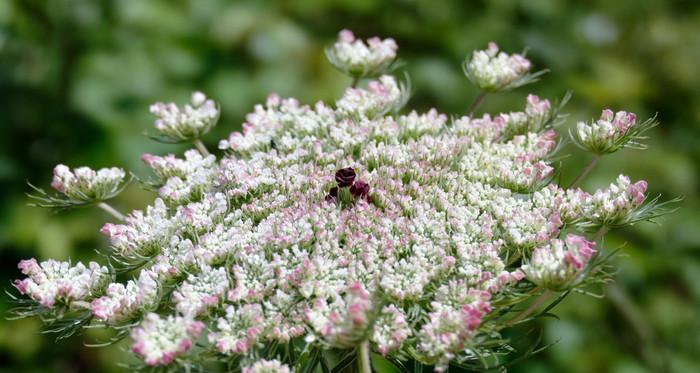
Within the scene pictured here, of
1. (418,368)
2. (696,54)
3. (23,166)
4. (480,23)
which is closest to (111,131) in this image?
(23,166)

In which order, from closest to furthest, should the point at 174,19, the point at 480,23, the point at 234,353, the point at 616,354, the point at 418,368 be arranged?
the point at 234,353 → the point at 418,368 → the point at 616,354 → the point at 174,19 → the point at 480,23

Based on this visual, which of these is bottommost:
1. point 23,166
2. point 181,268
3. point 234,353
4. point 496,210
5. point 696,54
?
point 234,353

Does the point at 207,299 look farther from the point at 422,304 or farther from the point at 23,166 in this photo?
the point at 23,166

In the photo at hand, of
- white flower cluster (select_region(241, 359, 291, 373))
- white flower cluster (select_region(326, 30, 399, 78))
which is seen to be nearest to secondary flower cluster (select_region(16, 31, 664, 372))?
white flower cluster (select_region(241, 359, 291, 373))

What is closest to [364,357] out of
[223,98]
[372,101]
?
[372,101]

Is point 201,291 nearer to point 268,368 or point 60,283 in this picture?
point 268,368

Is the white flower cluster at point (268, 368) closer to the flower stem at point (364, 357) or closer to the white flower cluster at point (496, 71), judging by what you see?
the flower stem at point (364, 357)
